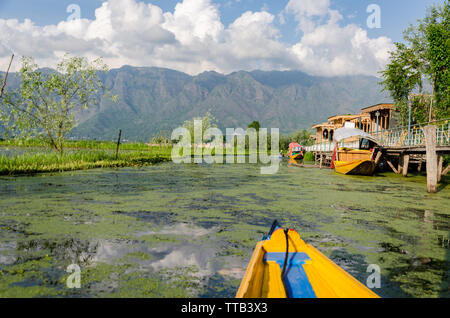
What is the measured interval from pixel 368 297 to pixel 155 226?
16.8ft

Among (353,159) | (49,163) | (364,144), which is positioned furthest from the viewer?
(364,144)

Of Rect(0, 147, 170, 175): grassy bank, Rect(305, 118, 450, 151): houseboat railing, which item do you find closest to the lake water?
Rect(0, 147, 170, 175): grassy bank

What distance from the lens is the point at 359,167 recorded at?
66.5 feet

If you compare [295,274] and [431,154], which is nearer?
[295,274]

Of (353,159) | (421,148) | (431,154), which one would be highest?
(421,148)

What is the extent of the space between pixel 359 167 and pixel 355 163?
486mm

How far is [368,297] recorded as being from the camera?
10.2 ft

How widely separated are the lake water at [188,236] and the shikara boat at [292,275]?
612 mm

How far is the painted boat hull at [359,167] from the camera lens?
65.3 ft
